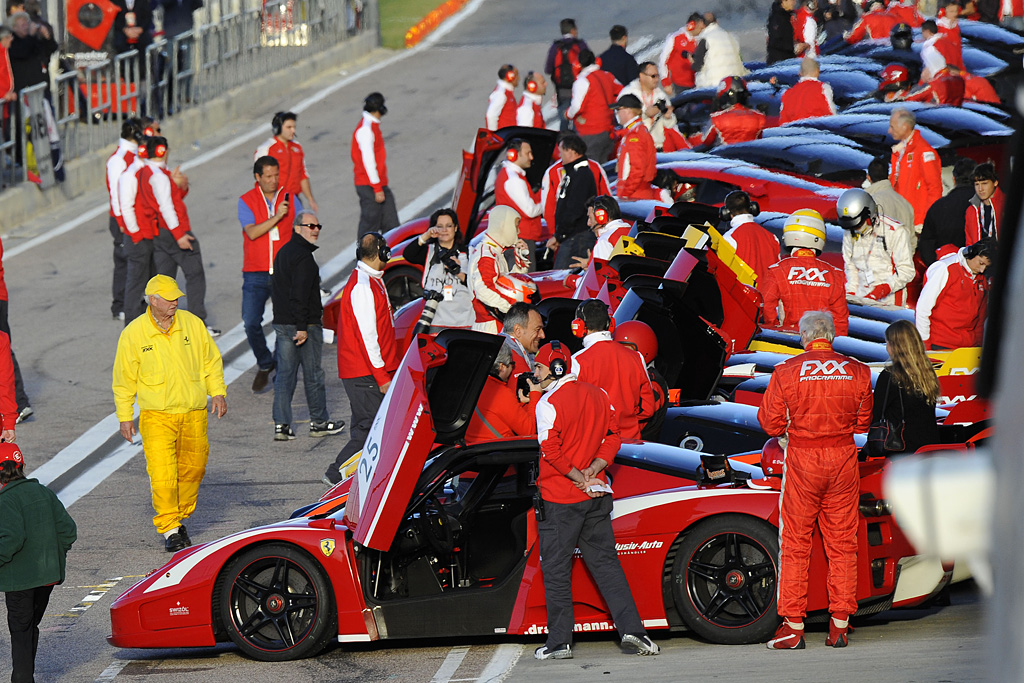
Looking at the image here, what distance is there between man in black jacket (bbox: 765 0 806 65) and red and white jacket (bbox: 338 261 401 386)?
52.1 ft

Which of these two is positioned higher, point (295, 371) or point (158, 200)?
point (158, 200)

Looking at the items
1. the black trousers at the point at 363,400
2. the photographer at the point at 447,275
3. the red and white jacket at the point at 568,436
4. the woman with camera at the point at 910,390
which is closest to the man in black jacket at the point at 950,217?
the photographer at the point at 447,275

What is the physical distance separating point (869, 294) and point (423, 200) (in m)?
10.5

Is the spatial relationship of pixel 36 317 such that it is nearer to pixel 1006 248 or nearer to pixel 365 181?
pixel 365 181

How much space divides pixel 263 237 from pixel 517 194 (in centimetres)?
260

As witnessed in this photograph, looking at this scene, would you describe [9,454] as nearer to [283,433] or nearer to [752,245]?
[283,433]

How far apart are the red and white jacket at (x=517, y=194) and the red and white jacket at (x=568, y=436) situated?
22.8ft

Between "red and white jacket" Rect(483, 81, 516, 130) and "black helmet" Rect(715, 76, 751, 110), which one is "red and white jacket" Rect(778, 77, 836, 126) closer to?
"black helmet" Rect(715, 76, 751, 110)

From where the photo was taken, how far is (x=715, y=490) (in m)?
7.51

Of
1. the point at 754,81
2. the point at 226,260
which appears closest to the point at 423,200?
the point at 226,260

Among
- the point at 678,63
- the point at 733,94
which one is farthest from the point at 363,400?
the point at 678,63

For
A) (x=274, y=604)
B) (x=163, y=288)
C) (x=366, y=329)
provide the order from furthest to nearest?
(x=366, y=329) < (x=163, y=288) < (x=274, y=604)

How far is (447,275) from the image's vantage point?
11.5 meters

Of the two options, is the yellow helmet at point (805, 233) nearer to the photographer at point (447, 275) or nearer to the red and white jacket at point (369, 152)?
the photographer at point (447, 275)
